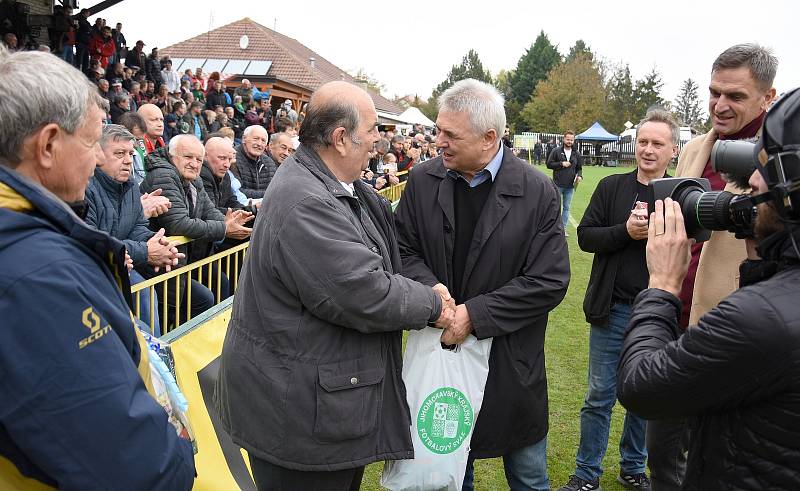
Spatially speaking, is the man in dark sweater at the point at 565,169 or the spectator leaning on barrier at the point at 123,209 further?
the man in dark sweater at the point at 565,169

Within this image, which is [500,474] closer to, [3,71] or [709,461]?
[709,461]

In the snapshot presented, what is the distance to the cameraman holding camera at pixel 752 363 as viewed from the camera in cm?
142

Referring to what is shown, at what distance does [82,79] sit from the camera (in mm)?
1549

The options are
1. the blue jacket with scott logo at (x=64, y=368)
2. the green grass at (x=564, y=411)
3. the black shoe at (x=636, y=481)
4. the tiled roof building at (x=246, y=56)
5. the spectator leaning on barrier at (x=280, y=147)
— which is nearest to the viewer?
the blue jacket with scott logo at (x=64, y=368)

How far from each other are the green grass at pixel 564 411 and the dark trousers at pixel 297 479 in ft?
5.17

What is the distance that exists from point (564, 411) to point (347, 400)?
3.20m

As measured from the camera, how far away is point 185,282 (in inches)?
171

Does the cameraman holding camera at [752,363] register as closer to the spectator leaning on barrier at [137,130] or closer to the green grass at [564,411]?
the green grass at [564,411]

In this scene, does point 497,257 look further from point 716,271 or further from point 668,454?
point 668,454

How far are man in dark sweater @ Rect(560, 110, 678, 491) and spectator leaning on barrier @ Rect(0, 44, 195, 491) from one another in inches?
108

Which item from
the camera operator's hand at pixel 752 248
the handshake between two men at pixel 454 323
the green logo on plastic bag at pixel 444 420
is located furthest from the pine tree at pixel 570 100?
the camera operator's hand at pixel 752 248

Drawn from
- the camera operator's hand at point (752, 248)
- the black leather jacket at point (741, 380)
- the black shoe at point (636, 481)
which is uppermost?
the camera operator's hand at point (752, 248)

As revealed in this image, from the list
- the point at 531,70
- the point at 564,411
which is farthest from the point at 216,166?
the point at 531,70

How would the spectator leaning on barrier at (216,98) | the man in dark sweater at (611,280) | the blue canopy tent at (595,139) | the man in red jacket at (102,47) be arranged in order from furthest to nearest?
the blue canopy tent at (595,139) → the spectator leaning on barrier at (216,98) → the man in red jacket at (102,47) → the man in dark sweater at (611,280)
